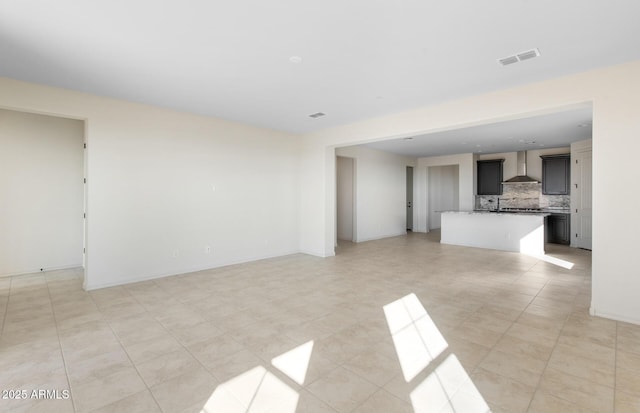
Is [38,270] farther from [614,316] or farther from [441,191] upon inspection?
[441,191]

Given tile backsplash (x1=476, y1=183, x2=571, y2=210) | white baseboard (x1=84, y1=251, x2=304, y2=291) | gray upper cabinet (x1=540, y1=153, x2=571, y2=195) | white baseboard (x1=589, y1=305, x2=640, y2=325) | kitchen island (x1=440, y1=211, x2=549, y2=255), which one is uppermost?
gray upper cabinet (x1=540, y1=153, x2=571, y2=195)

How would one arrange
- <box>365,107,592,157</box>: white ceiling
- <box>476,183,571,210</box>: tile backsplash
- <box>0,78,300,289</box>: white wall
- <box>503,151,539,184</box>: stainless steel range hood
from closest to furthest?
<box>0,78,300,289</box>: white wall → <box>365,107,592,157</box>: white ceiling → <box>476,183,571,210</box>: tile backsplash → <box>503,151,539,184</box>: stainless steel range hood

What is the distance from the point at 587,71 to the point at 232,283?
5.41m

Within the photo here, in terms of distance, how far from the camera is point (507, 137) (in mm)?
6996

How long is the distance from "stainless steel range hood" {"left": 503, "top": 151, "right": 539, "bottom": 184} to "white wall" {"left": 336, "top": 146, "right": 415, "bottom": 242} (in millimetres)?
3163

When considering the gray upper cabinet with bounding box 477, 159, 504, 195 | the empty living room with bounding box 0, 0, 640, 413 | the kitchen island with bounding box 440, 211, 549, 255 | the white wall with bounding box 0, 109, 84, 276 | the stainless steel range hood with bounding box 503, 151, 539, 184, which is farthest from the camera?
the gray upper cabinet with bounding box 477, 159, 504, 195

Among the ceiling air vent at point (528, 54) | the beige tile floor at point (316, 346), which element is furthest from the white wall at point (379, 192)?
the ceiling air vent at point (528, 54)

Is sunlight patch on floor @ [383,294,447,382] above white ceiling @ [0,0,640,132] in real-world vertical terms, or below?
below

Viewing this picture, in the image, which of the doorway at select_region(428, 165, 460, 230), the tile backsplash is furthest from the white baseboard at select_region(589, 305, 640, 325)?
the doorway at select_region(428, 165, 460, 230)

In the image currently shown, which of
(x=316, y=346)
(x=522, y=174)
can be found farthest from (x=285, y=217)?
(x=522, y=174)

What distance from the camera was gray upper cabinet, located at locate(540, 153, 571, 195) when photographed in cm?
840

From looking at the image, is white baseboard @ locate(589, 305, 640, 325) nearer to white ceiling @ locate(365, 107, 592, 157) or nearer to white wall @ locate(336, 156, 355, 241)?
white ceiling @ locate(365, 107, 592, 157)

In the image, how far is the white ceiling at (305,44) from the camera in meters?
2.31

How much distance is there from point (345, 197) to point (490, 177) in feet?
16.4
